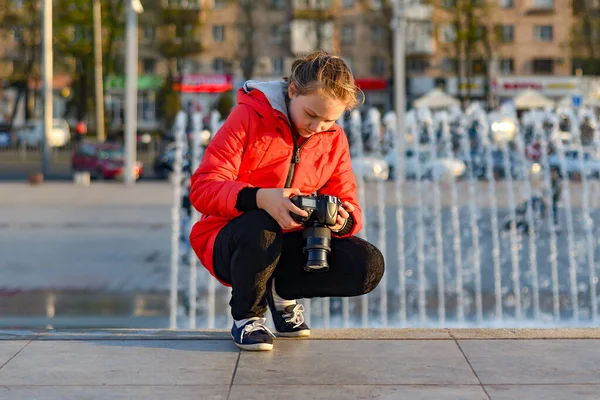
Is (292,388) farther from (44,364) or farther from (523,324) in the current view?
(523,324)

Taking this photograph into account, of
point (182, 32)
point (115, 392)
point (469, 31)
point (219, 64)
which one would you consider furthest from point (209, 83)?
point (115, 392)

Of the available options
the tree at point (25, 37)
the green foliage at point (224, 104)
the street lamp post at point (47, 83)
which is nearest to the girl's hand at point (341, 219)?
the street lamp post at point (47, 83)

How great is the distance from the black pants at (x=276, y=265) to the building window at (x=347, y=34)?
48918mm

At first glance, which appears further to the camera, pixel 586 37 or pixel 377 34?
pixel 377 34

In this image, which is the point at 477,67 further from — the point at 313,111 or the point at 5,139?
the point at 313,111

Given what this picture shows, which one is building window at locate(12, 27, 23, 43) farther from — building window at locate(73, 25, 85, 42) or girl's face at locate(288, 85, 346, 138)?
girl's face at locate(288, 85, 346, 138)

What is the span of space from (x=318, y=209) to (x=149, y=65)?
5341cm

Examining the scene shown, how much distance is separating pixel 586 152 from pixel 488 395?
21296mm

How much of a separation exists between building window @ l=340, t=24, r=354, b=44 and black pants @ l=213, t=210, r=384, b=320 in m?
48.9

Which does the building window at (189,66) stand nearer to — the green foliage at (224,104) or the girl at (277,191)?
the green foliage at (224,104)

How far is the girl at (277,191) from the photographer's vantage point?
4051 mm

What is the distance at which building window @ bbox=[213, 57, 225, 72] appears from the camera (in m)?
54.2

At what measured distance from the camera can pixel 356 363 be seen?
4027mm

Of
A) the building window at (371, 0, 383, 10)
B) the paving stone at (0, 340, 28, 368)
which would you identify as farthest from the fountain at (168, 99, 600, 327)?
the building window at (371, 0, 383, 10)
